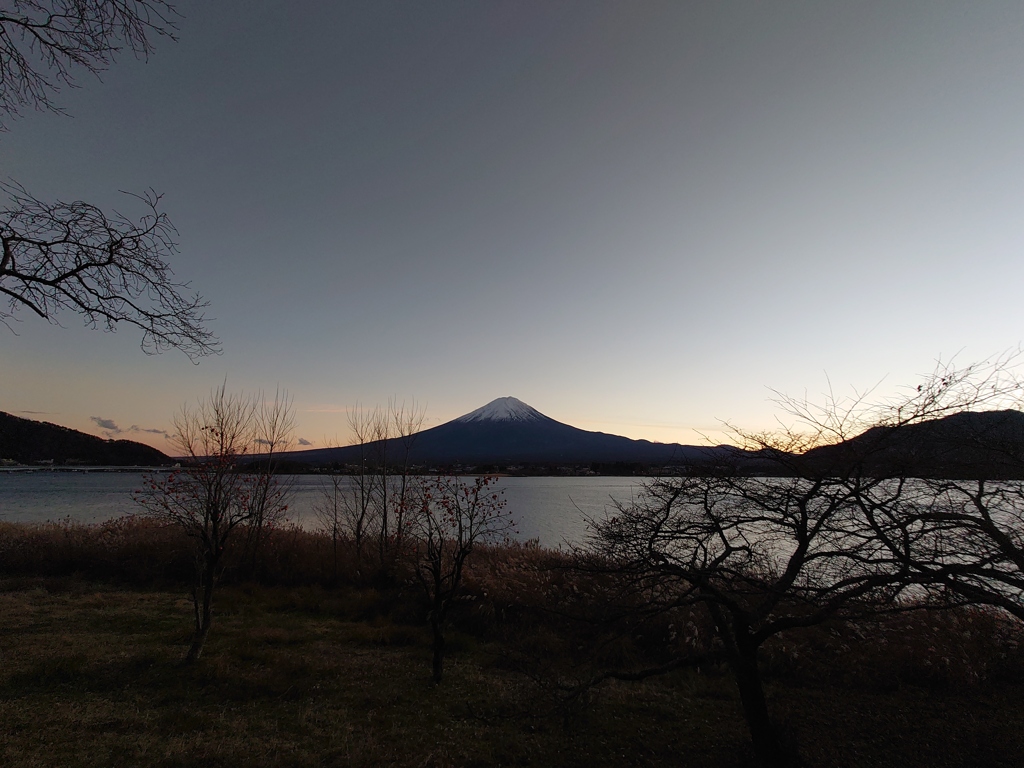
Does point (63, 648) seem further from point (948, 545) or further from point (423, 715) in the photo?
→ point (948, 545)

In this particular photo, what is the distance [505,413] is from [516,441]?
73.9 ft

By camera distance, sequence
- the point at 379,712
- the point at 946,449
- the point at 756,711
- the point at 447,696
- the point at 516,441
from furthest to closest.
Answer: the point at 516,441
the point at 447,696
the point at 379,712
the point at 756,711
the point at 946,449

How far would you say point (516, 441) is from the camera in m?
139

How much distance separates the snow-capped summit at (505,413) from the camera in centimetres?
15488

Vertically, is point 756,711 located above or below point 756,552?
below

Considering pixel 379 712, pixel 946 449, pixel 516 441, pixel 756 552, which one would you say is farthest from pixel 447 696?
pixel 516 441

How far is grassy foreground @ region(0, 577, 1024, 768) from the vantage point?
5305 mm

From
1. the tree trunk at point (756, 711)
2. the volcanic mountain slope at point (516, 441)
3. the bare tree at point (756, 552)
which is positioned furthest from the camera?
the volcanic mountain slope at point (516, 441)

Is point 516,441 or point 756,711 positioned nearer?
point 756,711

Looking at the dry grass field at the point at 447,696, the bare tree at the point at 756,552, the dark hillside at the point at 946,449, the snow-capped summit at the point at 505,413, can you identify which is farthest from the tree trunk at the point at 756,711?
the snow-capped summit at the point at 505,413

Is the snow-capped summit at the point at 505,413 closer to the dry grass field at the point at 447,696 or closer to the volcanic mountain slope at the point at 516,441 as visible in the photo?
the volcanic mountain slope at the point at 516,441

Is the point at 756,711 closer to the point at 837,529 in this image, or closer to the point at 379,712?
the point at 837,529

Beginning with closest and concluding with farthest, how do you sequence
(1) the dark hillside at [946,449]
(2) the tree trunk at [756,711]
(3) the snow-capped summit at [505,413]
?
(1) the dark hillside at [946,449]
(2) the tree trunk at [756,711]
(3) the snow-capped summit at [505,413]

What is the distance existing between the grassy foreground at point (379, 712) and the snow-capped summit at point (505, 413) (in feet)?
474
